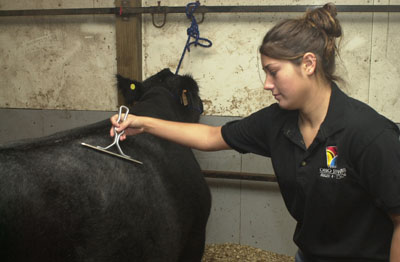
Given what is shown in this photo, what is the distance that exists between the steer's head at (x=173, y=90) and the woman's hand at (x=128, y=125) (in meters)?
1.23

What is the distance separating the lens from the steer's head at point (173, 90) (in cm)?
327

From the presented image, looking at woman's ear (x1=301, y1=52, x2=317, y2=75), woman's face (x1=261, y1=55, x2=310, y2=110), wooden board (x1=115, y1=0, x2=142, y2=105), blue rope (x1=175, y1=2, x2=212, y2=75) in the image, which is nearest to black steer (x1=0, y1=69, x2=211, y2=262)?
woman's face (x1=261, y1=55, x2=310, y2=110)

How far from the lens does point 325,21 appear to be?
1.55 meters

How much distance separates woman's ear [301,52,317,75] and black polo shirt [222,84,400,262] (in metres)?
0.16

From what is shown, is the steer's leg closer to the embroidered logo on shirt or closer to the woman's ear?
the embroidered logo on shirt

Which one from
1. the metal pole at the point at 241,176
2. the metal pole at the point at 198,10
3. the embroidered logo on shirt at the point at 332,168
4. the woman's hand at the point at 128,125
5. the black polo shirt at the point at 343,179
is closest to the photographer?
the black polo shirt at the point at 343,179

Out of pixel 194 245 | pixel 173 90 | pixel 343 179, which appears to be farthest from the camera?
pixel 173 90

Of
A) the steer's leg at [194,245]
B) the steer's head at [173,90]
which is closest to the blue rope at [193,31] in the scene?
the steer's head at [173,90]

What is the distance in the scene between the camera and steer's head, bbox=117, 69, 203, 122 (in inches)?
129

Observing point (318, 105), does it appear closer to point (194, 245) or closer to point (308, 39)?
point (308, 39)

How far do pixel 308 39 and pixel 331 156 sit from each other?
0.48m

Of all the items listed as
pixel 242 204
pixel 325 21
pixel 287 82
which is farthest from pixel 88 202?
Answer: pixel 242 204

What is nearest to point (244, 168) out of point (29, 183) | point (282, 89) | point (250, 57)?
point (250, 57)

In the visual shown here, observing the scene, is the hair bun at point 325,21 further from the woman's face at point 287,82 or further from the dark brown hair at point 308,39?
the woman's face at point 287,82
